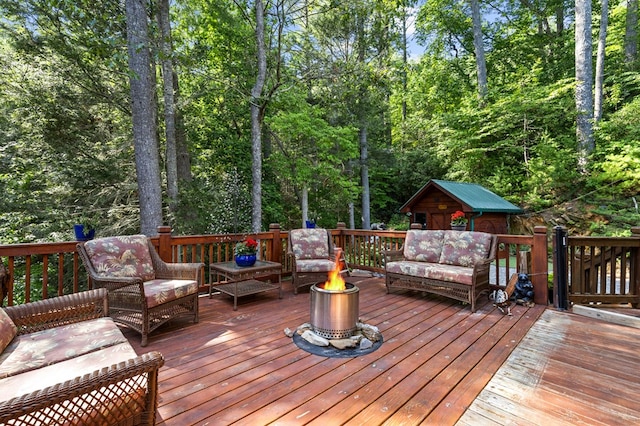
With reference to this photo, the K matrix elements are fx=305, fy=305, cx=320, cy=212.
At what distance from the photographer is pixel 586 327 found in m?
3.26

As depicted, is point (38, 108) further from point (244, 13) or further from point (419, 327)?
point (419, 327)

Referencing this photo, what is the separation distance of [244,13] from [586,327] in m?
9.45

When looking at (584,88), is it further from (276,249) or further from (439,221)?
(276,249)

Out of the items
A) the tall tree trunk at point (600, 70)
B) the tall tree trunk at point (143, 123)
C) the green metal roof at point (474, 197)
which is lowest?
the green metal roof at point (474, 197)

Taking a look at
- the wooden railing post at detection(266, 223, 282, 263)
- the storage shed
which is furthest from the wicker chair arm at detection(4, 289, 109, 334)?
the storage shed

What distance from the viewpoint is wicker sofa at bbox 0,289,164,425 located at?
1.16 meters

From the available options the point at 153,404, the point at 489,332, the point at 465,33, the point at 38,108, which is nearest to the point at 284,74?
the point at 38,108

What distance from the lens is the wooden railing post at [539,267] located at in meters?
3.99

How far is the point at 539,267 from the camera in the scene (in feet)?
13.1

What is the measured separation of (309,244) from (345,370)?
273cm

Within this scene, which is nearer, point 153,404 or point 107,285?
point 153,404

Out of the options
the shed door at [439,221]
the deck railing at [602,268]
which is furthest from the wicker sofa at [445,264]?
the shed door at [439,221]

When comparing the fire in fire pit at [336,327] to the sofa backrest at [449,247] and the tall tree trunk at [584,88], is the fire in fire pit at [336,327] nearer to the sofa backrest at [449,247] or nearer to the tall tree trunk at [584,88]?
the sofa backrest at [449,247]

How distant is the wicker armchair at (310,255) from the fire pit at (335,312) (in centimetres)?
163
